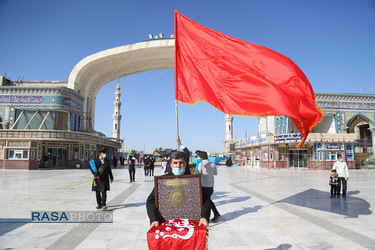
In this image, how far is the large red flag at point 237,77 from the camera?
5.04 metres

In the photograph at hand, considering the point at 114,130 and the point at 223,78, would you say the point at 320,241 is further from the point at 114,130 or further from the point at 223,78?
the point at 114,130

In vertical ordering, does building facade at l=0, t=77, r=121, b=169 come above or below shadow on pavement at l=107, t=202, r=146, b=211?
above

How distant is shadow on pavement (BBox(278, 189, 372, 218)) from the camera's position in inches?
268

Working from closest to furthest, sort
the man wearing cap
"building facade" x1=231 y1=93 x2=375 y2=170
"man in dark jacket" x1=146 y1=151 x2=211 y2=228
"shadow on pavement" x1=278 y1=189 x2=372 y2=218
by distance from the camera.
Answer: "man in dark jacket" x1=146 y1=151 x2=211 y2=228 < the man wearing cap < "shadow on pavement" x1=278 y1=189 x2=372 y2=218 < "building facade" x1=231 y1=93 x2=375 y2=170

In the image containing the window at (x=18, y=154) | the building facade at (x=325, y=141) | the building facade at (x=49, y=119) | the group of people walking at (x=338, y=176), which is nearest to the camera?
the group of people walking at (x=338, y=176)

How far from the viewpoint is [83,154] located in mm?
27484

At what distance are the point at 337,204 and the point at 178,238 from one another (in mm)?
7130

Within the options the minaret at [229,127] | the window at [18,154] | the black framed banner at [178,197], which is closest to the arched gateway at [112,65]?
the window at [18,154]

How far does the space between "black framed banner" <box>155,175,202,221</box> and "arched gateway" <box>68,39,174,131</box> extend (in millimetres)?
31321

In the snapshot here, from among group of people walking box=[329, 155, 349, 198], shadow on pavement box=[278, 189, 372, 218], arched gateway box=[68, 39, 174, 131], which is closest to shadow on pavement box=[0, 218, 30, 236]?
shadow on pavement box=[278, 189, 372, 218]

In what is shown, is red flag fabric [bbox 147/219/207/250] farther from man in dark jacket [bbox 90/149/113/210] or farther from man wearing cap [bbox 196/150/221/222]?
man in dark jacket [bbox 90/149/113/210]

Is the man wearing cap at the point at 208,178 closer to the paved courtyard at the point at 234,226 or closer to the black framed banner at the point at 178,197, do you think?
the paved courtyard at the point at 234,226

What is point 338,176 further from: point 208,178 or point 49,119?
point 49,119

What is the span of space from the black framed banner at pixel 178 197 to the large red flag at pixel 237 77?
2648 millimetres
